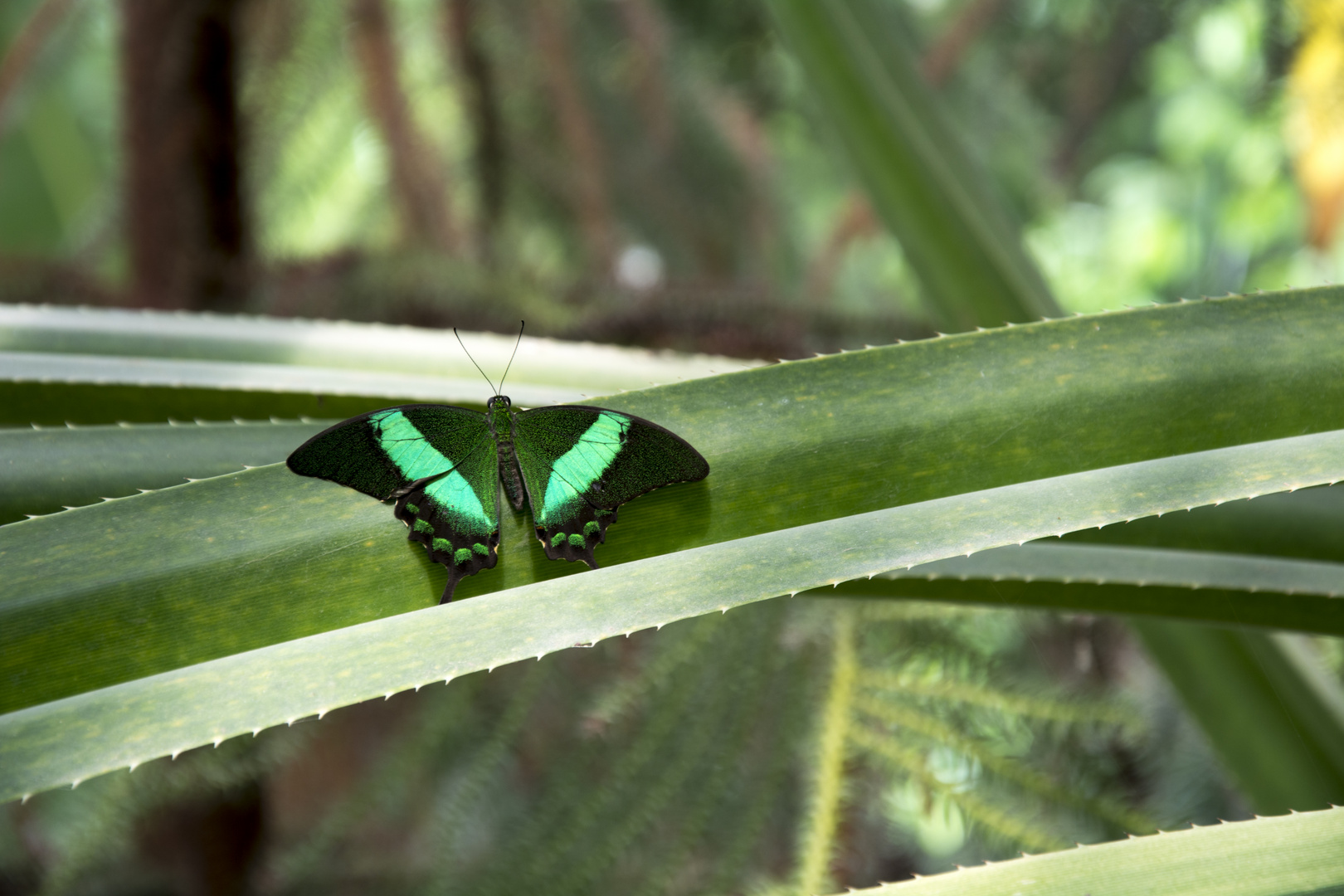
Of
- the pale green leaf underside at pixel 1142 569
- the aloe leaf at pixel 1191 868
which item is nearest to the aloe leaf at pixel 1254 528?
the pale green leaf underside at pixel 1142 569

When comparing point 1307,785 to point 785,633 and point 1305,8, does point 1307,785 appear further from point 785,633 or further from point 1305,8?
point 1305,8

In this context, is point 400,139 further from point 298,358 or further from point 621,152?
point 298,358

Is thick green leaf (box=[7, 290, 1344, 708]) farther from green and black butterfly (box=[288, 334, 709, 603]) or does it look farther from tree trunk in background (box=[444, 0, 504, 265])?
tree trunk in background (box=[444, 0, 504, 265])

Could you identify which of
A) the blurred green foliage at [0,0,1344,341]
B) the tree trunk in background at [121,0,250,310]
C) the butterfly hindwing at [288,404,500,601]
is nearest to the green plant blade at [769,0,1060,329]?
the blurred green foliage at [0,0,1344,341]

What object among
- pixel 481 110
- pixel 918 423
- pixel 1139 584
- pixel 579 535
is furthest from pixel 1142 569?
pixel 481 110

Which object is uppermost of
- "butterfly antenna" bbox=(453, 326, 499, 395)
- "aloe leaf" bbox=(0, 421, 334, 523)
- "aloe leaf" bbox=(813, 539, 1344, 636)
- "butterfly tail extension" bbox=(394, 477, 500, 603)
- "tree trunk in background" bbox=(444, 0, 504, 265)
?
"tree trunk in background" bbox=(444, 0, 504, 265)

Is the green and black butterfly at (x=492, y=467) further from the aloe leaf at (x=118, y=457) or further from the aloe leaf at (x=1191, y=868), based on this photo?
the aloe leaf at (x=1191, y=868)
